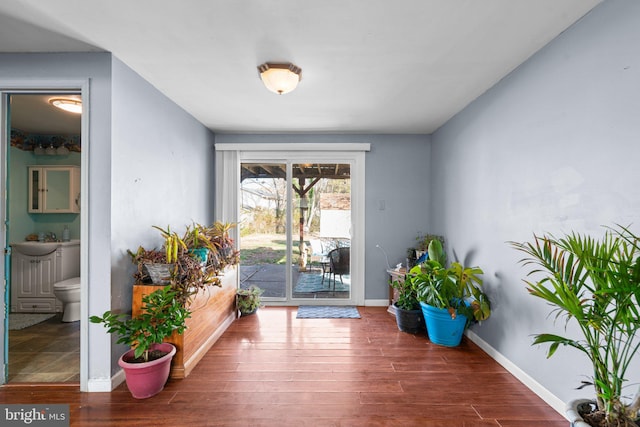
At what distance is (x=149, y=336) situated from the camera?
2.00 m

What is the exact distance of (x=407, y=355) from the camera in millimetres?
2729

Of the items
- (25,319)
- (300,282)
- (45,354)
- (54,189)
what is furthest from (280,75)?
(25,319)

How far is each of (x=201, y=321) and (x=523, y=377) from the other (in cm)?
264

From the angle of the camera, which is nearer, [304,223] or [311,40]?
[311,40]

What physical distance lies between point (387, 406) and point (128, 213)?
2.35 metres

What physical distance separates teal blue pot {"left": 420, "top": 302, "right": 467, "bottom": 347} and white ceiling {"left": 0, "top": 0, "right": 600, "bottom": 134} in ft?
6.86

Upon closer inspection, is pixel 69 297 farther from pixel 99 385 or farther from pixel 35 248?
pixel 99 385

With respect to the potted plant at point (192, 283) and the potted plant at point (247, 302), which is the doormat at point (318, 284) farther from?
the potted plant at point (192, 283)

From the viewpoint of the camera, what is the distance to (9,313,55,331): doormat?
3268 millimetres


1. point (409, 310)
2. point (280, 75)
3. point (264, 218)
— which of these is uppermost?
point (280, 75)

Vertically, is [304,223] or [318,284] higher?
[304,223]

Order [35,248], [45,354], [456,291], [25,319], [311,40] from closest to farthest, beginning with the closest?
[311,40], [45,354], [456,291], [25,319], [35,248]

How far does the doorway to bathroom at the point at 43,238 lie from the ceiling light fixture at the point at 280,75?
1384 mm

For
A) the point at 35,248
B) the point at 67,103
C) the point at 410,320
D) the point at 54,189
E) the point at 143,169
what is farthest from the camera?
the point at 54,189
